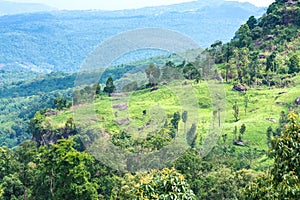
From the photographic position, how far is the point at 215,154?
27.4 m

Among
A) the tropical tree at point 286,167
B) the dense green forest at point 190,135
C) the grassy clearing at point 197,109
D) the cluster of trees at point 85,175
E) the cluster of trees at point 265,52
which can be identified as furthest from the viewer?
the cluster of trees at point 265,52

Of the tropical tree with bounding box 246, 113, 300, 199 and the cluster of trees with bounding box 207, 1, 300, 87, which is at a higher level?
the tropical tree with bounding box 246, 113, 300, 199

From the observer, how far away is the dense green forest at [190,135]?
864 centimetres

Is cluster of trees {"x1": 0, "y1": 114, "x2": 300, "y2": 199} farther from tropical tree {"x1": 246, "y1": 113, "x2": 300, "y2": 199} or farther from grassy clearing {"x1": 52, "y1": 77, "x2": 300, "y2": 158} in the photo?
tropical tree {"x1": 246, "y1": 113, "x2": 300, "y2": 199}

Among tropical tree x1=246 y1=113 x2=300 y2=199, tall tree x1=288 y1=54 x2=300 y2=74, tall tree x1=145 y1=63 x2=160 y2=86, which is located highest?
tropical tree x1=246 y1=113 x2=300 y2=199

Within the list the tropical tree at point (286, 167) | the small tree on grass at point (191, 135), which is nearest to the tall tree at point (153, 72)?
the small tree on grass at point (191, 135)

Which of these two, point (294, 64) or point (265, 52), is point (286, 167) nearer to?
point (294, 64)

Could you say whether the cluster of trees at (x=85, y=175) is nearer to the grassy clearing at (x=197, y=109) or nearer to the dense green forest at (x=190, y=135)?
the dense green forest at (x=190, y=135)

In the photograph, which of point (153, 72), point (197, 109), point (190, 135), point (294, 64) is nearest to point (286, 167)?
point (197, 109)

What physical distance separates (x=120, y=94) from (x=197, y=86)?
1083 cm

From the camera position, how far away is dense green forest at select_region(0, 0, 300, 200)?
864 cm

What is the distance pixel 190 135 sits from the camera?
27359 millimetres

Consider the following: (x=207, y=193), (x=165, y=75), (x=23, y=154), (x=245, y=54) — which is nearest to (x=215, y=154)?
(x=165, y=75)

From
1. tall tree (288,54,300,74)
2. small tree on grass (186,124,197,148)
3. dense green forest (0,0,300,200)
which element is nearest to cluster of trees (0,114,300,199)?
dense green forest (0,0,300,200)
